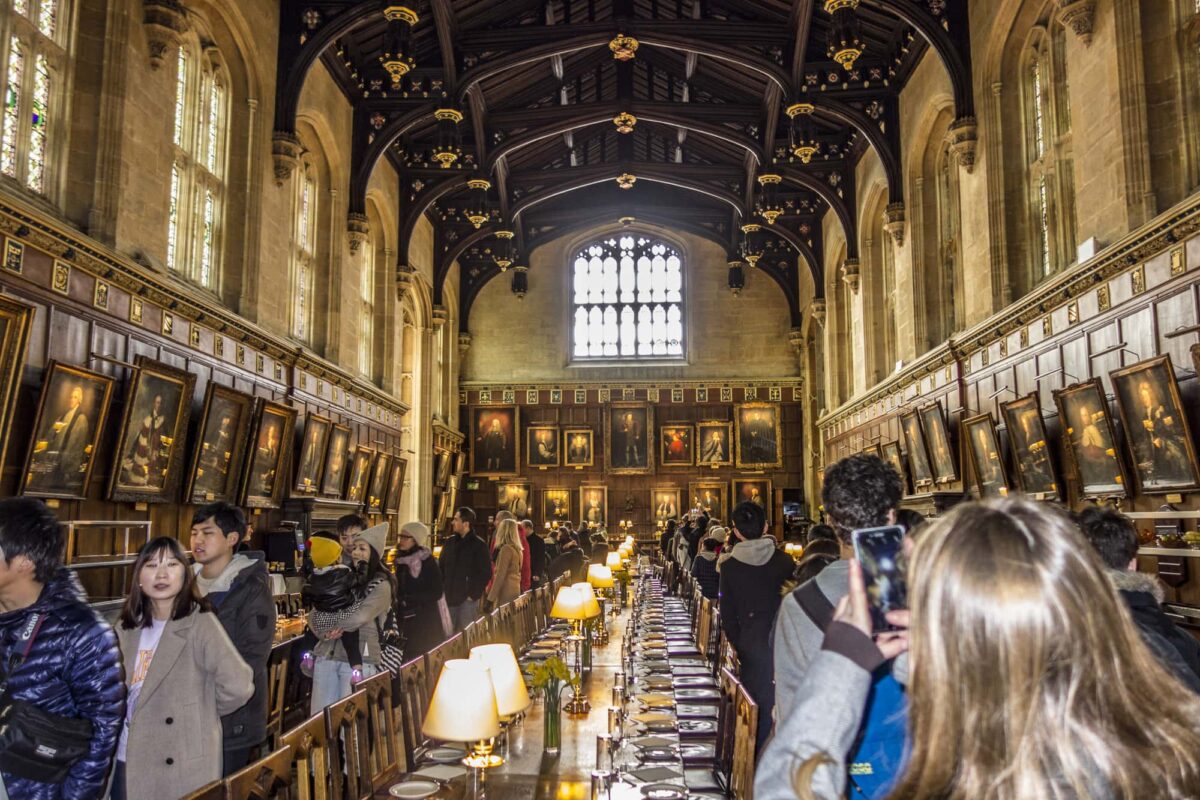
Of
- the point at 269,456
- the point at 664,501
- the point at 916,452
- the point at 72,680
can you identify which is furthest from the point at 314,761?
the point at 664,501

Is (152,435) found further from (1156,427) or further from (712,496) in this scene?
(712,496)

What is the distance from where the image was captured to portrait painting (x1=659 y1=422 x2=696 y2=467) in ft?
84.1

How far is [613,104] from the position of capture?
60.6 ft

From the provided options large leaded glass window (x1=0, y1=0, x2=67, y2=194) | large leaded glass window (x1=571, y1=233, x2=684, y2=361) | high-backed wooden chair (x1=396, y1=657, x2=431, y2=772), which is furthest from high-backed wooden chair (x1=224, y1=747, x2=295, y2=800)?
large leaded glass window (x1=571, y1=233, x2=684, y2=361)

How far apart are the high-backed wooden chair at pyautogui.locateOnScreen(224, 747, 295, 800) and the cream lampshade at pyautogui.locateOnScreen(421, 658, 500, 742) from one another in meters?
0.44

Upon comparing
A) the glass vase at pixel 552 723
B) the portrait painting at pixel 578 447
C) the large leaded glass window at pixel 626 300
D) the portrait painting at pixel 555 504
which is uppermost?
the large leaded glass window at pixel 626 300

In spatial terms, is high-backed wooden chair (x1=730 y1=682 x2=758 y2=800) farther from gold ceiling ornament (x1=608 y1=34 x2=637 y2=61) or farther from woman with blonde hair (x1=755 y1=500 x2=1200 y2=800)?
gold ceiling ornament (x1=608 y1=34 x2=637 y2=61)

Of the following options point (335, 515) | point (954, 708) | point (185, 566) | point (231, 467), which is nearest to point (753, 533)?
point (185, 566)

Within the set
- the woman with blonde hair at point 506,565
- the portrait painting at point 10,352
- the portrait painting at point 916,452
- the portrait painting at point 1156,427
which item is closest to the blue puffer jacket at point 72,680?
the portrait painting at point 10,352

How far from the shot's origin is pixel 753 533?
5.10 meters

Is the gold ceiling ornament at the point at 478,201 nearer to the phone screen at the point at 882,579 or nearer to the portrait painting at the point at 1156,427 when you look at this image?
the portrait painting at the point at 1156,427

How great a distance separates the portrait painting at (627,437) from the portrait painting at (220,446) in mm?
14609

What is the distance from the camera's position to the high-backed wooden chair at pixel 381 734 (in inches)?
149

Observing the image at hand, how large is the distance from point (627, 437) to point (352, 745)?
22264 millimetres
